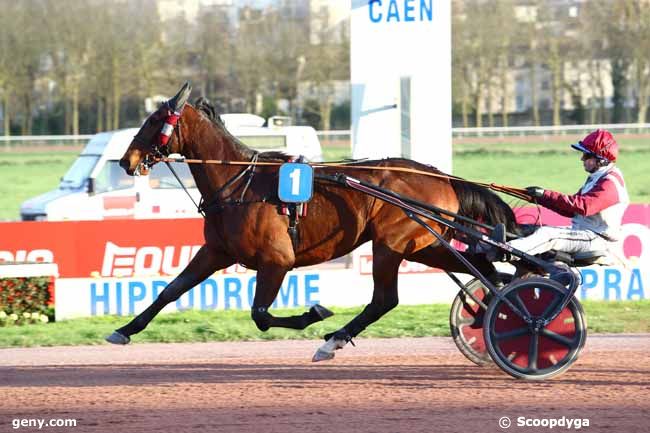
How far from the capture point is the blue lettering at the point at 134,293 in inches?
441

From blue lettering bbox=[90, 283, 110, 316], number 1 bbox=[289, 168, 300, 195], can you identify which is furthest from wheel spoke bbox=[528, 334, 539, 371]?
blue lettering bbox=[90, 283, 110, 316]

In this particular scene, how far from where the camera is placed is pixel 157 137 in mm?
7395

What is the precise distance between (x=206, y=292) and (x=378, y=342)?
2.45 m

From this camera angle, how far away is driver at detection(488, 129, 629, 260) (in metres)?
6.80

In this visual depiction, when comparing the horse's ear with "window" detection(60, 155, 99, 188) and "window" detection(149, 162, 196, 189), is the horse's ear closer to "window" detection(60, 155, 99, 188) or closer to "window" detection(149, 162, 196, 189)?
"window" detection(149, 162, 196, 189)

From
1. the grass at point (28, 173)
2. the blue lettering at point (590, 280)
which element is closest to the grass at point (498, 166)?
the grass at point (28, 173)

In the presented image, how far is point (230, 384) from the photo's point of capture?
7.17 m

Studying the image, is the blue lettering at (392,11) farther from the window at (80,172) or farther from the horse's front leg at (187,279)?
the horse's front leg at (187,279)

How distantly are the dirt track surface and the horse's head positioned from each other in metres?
1.51

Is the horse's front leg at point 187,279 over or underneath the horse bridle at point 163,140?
underneath

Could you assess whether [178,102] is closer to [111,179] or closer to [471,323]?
[471,323]

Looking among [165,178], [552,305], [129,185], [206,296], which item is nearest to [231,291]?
[206,296]

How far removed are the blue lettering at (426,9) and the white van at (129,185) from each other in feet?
9.96

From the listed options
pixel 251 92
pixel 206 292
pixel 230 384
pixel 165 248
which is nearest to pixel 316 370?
pixel 230 384
